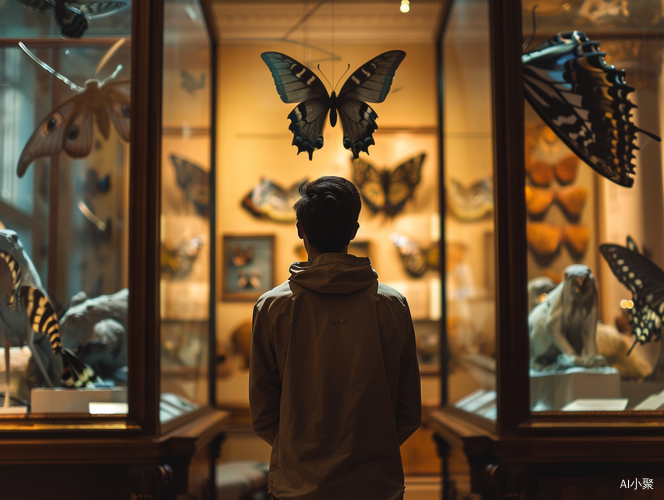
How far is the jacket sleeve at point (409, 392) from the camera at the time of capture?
161 cm

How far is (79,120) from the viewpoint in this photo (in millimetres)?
2531

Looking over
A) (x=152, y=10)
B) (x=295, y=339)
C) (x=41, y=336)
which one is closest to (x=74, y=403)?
(x=41, y=336)

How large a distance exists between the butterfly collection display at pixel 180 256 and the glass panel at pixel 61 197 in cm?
A: 18

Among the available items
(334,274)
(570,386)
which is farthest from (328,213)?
(570,386)

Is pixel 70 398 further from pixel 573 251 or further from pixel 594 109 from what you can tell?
pixel 594 109

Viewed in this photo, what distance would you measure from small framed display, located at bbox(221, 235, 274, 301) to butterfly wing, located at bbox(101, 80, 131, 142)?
1.83 metres

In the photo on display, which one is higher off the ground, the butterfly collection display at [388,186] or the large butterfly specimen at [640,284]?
the butterfly collection display at [388,186]

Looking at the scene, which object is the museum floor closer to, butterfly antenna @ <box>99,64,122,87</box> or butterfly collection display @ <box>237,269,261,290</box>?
butterfly collection display @ <box>237,269,261,290</box>

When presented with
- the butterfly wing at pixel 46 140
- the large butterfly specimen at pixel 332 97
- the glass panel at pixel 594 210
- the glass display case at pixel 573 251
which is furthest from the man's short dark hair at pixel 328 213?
the butterfly wing at pixel 46 140

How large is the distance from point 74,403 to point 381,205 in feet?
8.23

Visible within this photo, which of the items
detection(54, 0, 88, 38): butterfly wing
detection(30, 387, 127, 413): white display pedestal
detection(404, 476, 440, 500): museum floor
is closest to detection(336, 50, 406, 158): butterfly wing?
detection(54, 0, 88, 38): butterfly wing

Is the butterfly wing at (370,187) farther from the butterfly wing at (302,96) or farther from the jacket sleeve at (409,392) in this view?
the jacket sleeve at (409,392)

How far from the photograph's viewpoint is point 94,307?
2486 mm

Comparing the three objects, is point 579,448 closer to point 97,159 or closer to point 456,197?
point 456,197
